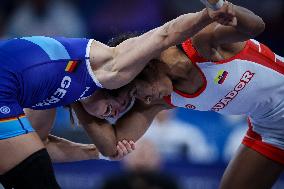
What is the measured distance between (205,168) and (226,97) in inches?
77.5

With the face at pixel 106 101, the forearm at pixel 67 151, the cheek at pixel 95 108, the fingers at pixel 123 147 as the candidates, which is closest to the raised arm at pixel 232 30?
the face at pixel 106 101

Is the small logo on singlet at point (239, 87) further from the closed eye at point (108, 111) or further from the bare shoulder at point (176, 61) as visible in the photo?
the closed eye at point (108, 111)

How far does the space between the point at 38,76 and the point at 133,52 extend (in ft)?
1.63

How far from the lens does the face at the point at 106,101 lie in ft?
13.2

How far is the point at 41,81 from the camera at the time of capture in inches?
139

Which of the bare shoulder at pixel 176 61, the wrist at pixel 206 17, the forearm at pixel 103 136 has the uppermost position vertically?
the wrist at pixel 206 17

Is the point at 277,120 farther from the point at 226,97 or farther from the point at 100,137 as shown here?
the point at 100,137

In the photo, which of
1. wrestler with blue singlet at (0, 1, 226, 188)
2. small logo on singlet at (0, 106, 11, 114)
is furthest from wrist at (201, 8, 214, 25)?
small logo on singlet at (0, 106, 11, 114)

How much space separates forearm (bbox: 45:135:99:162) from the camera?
14.8 feet

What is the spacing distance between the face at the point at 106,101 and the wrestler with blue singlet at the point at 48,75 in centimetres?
24

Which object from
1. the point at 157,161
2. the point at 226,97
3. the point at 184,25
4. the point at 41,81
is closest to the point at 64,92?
the point at 41,81

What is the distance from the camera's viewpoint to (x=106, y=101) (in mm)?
4047

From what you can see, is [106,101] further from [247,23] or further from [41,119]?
[247,23]

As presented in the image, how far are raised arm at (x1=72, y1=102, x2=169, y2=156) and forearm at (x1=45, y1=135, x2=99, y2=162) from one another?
Answer: 0.76 ft
